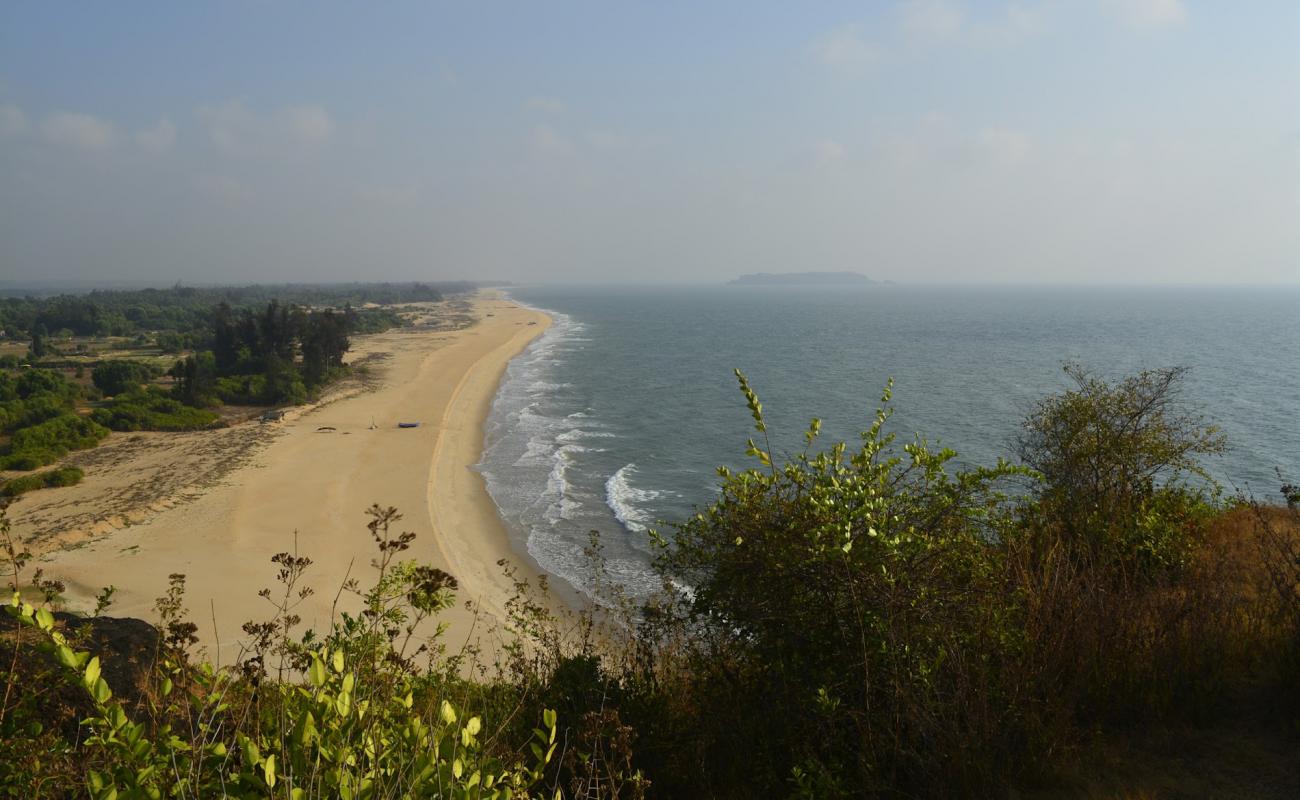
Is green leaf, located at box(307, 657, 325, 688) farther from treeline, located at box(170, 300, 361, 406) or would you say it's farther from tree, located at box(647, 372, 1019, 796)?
treeline, located at box(170, 300, 361, 406)

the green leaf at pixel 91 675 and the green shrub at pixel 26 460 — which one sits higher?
the green leaf at pixel 91 675

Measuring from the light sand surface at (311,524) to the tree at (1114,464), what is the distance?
1262 cm

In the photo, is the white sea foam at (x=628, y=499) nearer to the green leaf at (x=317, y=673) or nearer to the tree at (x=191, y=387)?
the green leaf at (x=317, y=673)

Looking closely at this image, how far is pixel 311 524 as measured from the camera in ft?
88.7

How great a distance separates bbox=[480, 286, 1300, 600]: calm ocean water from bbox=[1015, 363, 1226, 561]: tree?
288cm

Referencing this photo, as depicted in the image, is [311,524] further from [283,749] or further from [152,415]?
[283,749]

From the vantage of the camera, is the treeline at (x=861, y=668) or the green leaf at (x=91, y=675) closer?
the green leaf at (x=91, y=675)

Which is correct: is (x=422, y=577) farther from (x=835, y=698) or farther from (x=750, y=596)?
(x=835, y=698)

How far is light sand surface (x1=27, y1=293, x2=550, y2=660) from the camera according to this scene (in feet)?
68.3

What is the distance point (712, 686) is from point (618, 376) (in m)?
61.0

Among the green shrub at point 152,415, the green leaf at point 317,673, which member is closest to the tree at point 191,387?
the green shrub at point 152,415

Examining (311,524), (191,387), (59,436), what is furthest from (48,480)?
(191,387)

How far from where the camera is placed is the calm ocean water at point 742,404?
98.4 ft

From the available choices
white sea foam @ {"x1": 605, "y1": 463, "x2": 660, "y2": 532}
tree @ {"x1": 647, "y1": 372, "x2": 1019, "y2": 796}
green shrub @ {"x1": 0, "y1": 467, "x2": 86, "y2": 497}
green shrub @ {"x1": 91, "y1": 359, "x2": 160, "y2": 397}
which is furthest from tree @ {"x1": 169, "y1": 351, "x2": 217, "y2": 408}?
tree @ {"x1": 647, "y1": 372, "x2": 1019, "y2": 796}
